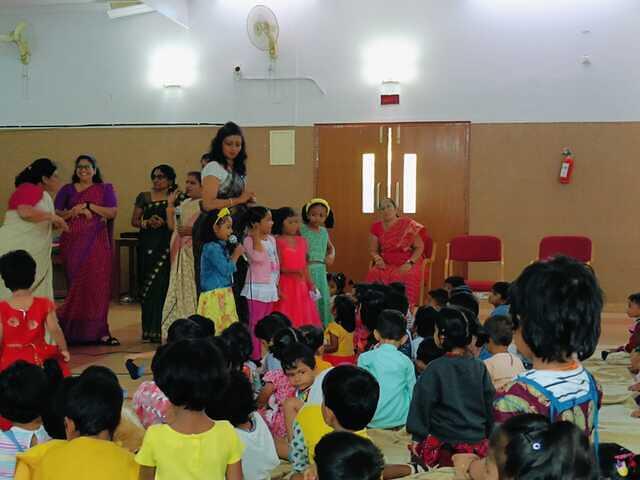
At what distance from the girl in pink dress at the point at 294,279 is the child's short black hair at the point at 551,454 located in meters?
4.12

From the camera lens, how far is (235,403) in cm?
265

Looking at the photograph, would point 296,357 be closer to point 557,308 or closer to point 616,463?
point 616,463

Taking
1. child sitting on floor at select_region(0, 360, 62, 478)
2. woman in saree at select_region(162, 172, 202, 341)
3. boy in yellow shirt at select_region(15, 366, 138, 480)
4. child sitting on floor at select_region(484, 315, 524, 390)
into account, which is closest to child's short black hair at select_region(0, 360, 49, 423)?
child sitting on floor at select_region(0, 360, 62, 478)

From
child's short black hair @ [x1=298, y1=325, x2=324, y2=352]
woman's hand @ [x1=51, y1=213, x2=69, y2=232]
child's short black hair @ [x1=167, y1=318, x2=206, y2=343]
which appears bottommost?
child's short black hair @ [x1=298, y1=325, x2=324, y2=352]

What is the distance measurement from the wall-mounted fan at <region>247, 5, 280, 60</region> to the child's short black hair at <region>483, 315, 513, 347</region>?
220 inches

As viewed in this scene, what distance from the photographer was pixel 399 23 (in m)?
8.53

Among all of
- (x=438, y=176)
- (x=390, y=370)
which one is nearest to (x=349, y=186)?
(x=438, y=176)

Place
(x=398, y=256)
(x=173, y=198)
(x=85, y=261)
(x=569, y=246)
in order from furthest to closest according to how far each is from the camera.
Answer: (x=569, y=246)
(x=398, y=256)
(x=173, y=198)
(x=85, y=261)

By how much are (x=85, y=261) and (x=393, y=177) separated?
3.79 meters

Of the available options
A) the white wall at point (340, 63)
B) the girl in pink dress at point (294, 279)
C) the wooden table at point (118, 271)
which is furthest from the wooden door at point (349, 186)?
the girl in pink dress at point (294, 279)

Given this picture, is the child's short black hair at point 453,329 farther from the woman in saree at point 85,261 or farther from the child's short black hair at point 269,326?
the woman in saree at point 85,261

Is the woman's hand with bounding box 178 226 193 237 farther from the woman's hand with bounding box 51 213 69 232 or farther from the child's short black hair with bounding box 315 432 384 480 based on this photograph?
the child's short black hair with bounding box 315 432 384 480

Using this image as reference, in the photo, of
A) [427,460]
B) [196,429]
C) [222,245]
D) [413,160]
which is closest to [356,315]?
[222,245]

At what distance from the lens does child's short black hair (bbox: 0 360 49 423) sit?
240cm
